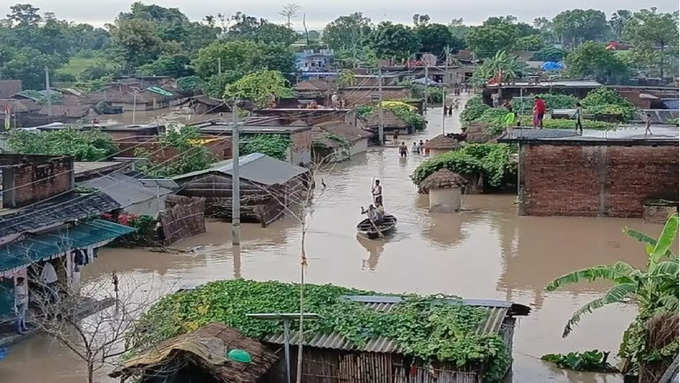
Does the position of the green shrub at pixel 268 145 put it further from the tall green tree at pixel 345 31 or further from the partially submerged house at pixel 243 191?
the tall green tree at pixel 345 31

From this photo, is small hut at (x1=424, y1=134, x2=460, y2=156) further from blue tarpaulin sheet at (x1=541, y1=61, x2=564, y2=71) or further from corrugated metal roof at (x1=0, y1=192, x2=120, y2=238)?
blue tarpaulin sheet at (x1=541, y1=61, x2=564, y2=71)

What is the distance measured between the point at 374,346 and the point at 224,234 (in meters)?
13.4

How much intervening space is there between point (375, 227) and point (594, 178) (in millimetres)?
6785

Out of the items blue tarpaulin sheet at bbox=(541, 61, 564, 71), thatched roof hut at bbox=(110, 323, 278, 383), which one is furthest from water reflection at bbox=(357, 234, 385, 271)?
blue tarpaulin sheet at bbox=(541, 61, 564, 71)

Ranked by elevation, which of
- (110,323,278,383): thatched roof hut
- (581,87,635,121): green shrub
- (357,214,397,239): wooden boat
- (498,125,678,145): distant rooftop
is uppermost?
(581,87,635,121): green shrub

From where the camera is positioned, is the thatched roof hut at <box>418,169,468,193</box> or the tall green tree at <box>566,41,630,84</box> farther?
the tall green tree at <box>566,41,630,84</box>

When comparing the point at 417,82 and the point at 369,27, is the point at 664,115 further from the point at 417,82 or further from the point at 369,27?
the point at 369,27

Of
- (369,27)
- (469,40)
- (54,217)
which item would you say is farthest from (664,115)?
(369,27)

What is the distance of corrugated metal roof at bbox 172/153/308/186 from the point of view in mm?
27031

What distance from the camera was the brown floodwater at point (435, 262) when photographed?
15.5 meters

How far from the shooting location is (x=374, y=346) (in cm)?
1234

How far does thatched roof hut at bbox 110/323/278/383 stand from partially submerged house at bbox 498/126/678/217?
16.0 m

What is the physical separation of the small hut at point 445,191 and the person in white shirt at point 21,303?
49.1 feet

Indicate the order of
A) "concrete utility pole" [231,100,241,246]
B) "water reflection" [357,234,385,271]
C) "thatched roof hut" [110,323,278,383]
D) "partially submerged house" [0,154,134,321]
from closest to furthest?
"thatched roof hut" [110,323,278,383] < "partially submerged house" [0,154,134,321] < "water reflection" [357,234,385,271] < "concrete utility pole" [231,100,241,246]
